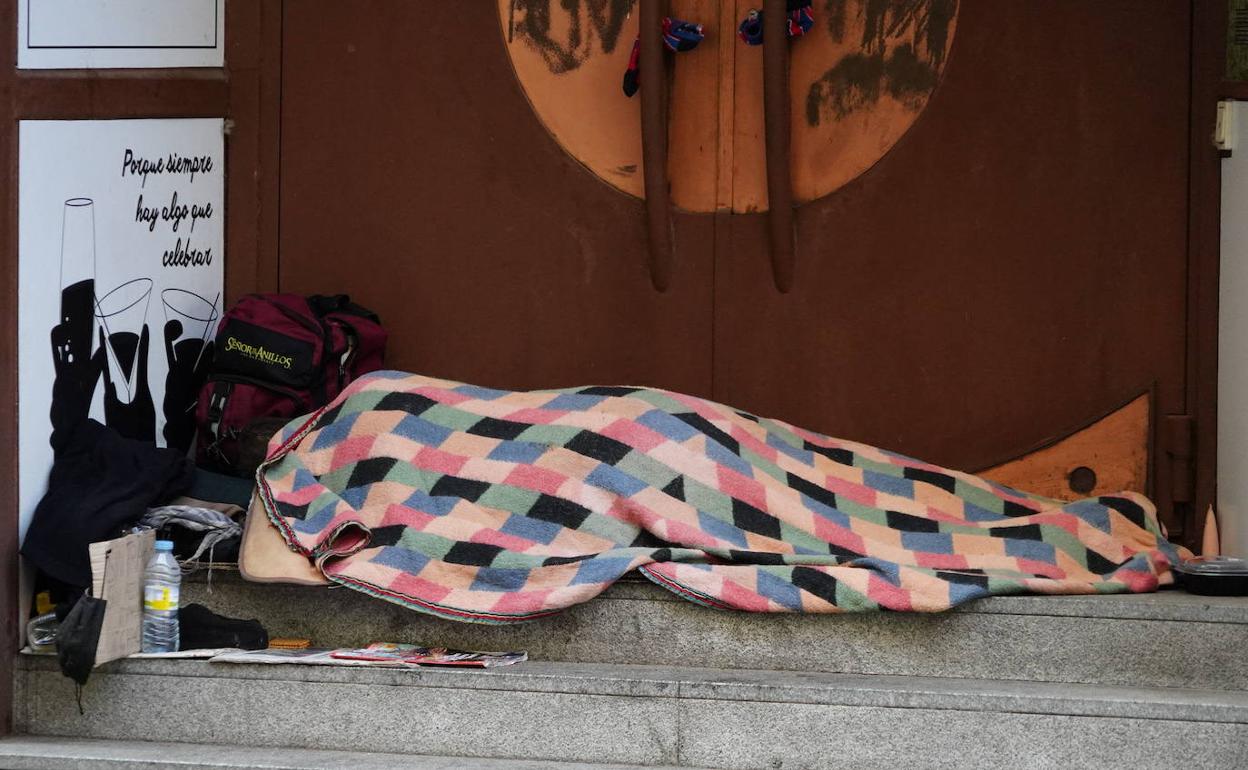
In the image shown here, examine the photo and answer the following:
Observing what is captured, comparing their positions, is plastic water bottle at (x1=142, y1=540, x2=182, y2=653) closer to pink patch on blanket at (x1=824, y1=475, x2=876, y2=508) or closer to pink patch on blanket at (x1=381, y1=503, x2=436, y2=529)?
pink patch on blanket at (x1=381, y1=503, x2=436, y2=529)

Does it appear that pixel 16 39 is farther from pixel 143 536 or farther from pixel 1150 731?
pixel 1150 731

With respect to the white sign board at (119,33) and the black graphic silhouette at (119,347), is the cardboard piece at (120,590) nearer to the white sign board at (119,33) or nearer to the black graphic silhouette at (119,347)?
the black graphic silhouette at (119,347)

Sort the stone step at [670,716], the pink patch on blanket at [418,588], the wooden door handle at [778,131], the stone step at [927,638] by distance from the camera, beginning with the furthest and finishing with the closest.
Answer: the wooden door handle at [778,131] → the pink patch on blanket at [418,588] → the stone step at [927,638] → the stone step at [670,716]

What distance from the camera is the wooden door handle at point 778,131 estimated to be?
360 centimetres

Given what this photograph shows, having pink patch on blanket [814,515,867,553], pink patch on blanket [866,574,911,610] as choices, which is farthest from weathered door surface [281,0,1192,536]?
pink patch on blanket [866,574,911,610]

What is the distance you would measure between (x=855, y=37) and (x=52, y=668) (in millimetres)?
2399

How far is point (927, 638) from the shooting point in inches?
112

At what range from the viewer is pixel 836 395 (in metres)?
3.77

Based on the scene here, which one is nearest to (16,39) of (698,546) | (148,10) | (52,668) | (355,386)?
(148,10)

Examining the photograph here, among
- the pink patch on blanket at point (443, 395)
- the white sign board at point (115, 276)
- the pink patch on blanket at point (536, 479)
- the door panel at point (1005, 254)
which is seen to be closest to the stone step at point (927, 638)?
the pink patch on blanket at point (536, 479)

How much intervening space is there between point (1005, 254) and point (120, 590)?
7.29 feet

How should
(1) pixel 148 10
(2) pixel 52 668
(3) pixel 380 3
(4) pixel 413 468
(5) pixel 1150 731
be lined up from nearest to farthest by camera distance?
1. (5) pixel 1150 731
2. (2) pixel 52 668
3. (4) pixel 413 468
4. (1) pixel 148 10
5. (3) pixel 380 3

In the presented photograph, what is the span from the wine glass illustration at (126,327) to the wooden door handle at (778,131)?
1.35 meters

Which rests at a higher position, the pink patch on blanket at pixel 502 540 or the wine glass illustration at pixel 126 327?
the wine glass illustration at pixel 126 327
